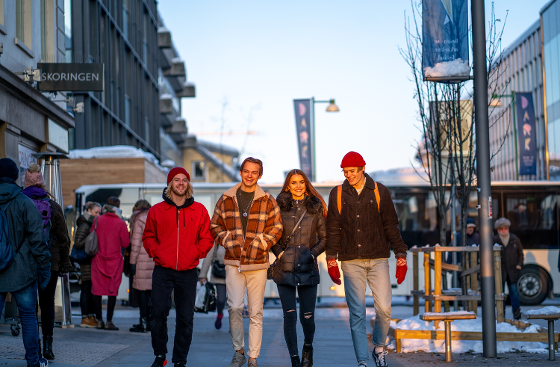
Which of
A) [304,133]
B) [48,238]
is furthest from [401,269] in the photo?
[304,133]

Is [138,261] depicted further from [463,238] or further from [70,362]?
[463,238]

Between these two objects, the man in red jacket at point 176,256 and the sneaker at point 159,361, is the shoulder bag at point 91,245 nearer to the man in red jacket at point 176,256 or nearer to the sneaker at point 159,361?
the man in red jacket at point 176,256

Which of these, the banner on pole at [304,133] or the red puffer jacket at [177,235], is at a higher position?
the banner on pole at [304,133]

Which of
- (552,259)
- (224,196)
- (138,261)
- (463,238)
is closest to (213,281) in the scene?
(138,261)

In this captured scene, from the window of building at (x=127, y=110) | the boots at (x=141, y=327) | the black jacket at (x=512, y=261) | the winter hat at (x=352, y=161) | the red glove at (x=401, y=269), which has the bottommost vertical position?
the boots at (x=141, y=327)

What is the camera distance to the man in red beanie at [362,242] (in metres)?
7.71

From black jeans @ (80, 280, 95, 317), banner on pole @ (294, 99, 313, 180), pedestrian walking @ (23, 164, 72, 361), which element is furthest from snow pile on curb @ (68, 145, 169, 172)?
pedestrian walking @ (23, 164, 72, 361)

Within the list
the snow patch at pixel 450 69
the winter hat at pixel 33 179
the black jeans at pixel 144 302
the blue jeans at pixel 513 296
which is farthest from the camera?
the blue jeans at pixel 513 296

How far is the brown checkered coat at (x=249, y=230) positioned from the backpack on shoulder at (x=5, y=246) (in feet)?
6.36

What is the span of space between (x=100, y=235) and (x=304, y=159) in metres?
14.5

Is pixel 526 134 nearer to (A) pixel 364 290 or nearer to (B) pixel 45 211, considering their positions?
(A) pixel 364 290

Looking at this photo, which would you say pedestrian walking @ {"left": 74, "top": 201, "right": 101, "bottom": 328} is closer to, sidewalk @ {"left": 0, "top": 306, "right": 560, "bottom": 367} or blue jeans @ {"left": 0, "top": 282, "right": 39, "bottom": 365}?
sidewalk @ {"left": 0, "top": 306, "right": 560, "bottom": 367}

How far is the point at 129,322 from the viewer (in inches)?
561

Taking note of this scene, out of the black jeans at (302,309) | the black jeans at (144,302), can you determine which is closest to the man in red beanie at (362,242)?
the black jeans at (302,309)
